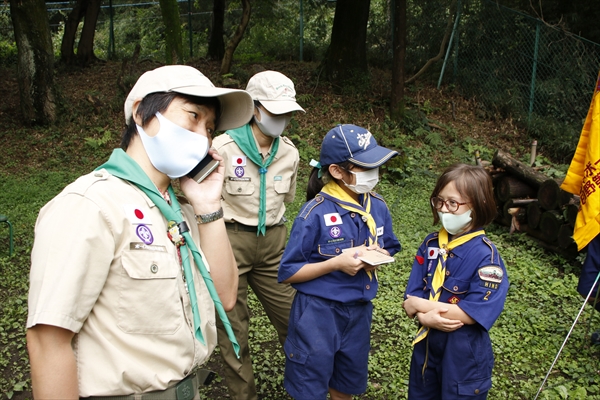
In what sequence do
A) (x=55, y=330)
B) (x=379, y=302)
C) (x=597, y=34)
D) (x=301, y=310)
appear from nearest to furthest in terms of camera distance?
(x=55, y=330) → (x=301, y=310) → (x=379, y=302) → (x=597, y=34)

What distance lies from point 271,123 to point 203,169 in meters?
1.58

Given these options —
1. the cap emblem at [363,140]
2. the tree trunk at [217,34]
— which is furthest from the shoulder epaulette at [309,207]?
the tree trunk at [217,34]

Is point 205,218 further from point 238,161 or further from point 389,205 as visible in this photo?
point 389,205

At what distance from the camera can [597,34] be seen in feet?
38.5

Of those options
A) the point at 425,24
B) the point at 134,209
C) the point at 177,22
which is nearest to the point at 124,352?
the point at 134,209

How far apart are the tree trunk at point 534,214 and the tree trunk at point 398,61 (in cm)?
464

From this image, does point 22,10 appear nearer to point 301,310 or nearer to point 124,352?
point 301,310

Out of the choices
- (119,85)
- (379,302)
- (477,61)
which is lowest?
(379,302)

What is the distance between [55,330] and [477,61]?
40.8 ft

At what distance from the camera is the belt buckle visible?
1782 mm

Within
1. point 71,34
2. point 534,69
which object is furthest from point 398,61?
point 71,34

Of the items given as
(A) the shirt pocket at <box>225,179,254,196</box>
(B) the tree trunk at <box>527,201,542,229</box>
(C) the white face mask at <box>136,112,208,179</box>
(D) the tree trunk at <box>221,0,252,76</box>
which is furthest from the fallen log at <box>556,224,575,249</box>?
(D) the tree trunk at <box>221,0,252,76</box>

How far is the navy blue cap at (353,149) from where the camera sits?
293cm

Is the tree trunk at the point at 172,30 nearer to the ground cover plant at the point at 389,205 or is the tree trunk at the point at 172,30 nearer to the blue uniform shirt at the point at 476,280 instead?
the ground cover plant at the point at 389,205
